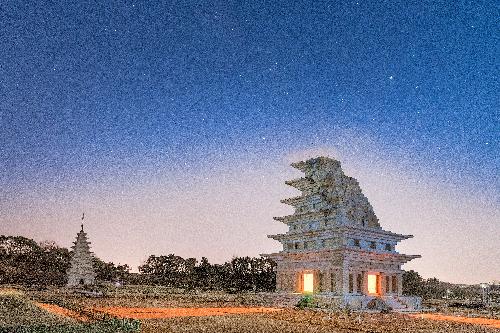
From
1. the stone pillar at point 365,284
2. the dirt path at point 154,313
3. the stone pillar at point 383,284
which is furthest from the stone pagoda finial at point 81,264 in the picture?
the stone pillar at point 383,284

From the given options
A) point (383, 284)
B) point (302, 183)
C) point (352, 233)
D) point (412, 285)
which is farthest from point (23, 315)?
point (412, 285)

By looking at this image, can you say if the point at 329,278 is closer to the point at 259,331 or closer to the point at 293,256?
the point at 293,256

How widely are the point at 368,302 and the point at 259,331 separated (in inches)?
873

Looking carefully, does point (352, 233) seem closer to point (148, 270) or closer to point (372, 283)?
point (372, 283)

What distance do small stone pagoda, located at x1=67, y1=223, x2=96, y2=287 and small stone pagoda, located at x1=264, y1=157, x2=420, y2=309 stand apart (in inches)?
1217

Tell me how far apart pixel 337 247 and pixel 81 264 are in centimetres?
4027

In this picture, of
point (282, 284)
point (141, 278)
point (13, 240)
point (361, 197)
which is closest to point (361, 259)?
point (361, 197)

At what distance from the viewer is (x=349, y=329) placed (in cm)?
2083

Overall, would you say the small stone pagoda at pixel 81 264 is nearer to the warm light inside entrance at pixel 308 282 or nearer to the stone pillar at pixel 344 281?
the warm light inside entrance at pixel 308 282

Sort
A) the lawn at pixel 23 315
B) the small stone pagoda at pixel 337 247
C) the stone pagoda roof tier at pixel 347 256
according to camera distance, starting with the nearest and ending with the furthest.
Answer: the lawn at pixel 23 315
the stone pagoda roof tier at pixel 347 256
the small stone pagoda at pixel 337 247

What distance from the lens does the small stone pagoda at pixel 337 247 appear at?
3934 cm

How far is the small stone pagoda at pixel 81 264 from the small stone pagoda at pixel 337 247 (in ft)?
101

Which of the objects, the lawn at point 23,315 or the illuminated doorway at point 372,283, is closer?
the lawn at point 23,315

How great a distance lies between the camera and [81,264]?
203ft
